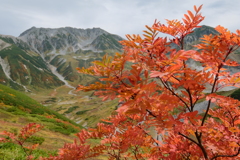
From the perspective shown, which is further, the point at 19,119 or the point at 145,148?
the point at 19,119

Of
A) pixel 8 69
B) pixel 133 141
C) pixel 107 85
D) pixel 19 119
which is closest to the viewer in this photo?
pixel 107 85

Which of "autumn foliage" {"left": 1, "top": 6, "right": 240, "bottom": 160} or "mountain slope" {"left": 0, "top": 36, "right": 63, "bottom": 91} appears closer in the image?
"autumn foliage" {"left": 1, "top": 6, "right": 240, "bottom": 160}

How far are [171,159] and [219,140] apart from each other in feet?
2.48

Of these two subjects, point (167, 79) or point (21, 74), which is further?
point (21, 74)

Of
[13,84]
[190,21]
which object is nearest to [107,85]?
[190,21]

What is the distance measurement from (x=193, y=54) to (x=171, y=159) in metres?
1.48

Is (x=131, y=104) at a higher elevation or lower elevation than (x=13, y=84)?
higher

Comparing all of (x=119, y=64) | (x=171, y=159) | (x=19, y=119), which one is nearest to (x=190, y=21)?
(x=119, y=64)

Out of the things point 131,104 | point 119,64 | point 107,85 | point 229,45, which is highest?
point 229,45

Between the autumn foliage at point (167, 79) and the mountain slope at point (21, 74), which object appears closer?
the autumn foliage at point (167, 79)

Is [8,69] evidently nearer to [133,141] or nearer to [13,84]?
[13,84]

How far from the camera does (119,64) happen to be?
1.37 m

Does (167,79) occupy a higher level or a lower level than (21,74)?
higher

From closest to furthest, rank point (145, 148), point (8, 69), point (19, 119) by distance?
point (145, 148)
point (19, 119)
point (8, 69)
